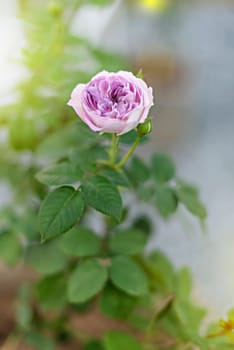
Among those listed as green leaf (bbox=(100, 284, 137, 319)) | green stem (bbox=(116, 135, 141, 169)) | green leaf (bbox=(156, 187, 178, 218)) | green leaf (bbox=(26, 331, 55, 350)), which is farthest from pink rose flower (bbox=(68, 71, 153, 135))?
green leaf (bbox=(26, 331, 55, 350))

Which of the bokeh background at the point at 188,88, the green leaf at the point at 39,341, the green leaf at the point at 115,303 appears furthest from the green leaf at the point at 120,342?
the bokeh background at the point at 188,88

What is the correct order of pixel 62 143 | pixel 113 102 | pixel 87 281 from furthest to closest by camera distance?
pixel 62 143 → pixel 87 281 → pixel 113 102

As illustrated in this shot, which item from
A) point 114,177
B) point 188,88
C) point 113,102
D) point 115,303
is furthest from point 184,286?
point 188,88

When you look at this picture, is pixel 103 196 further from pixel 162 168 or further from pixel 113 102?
pixel 162 168

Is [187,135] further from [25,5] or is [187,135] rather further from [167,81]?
[25,5]

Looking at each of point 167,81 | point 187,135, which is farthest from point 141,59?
point 187,135
